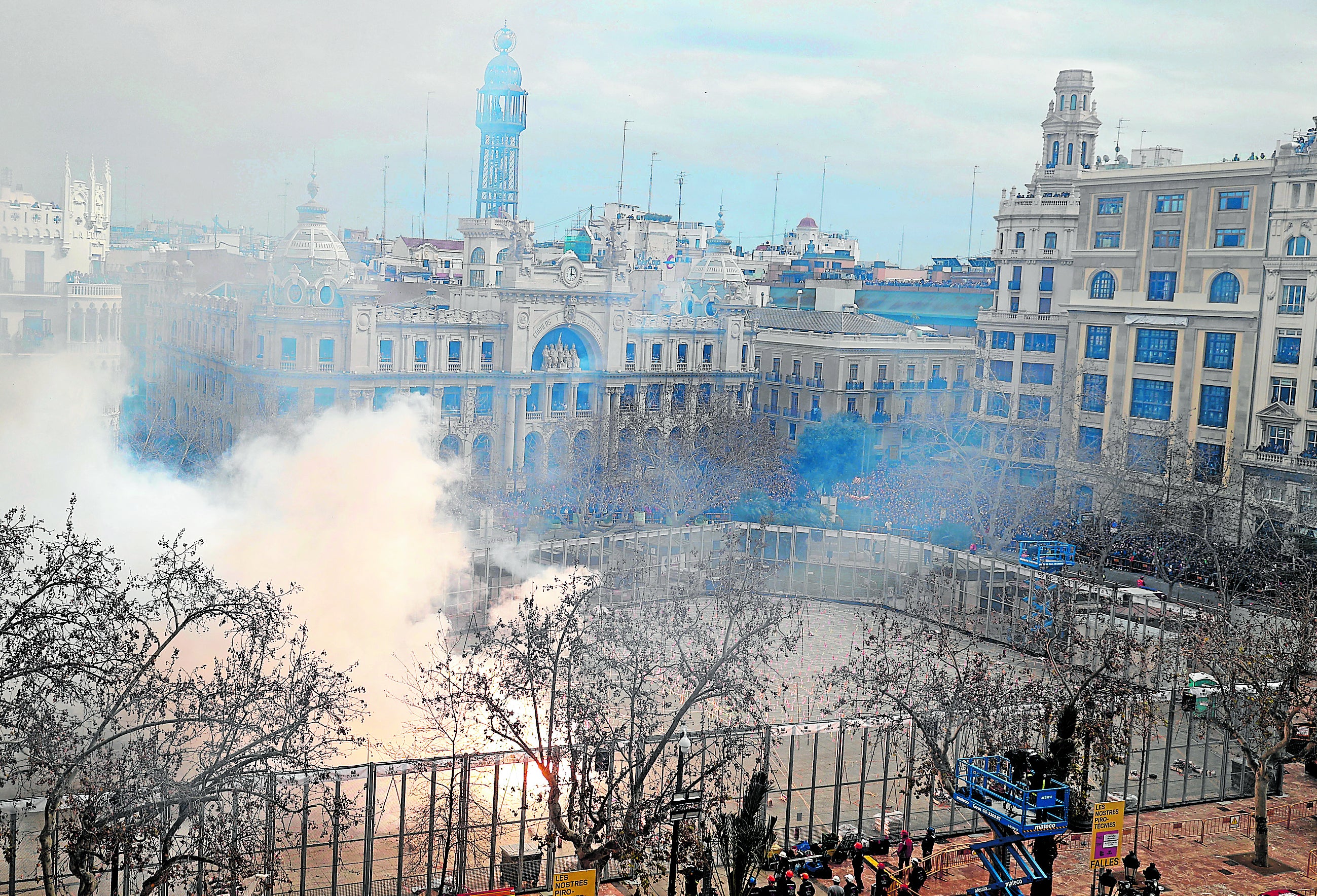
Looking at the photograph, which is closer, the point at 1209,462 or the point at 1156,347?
the point at 1209,462

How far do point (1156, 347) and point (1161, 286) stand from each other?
2690 mm

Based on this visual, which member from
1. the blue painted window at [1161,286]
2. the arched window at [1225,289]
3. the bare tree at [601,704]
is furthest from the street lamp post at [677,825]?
the blue painted window at [1161,286]

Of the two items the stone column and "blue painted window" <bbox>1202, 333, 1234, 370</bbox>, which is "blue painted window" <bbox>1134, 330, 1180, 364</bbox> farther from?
the stone column

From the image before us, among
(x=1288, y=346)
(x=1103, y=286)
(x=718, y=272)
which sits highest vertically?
(x=718, y=272)

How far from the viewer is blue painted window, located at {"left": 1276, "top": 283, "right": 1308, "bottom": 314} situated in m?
52.9

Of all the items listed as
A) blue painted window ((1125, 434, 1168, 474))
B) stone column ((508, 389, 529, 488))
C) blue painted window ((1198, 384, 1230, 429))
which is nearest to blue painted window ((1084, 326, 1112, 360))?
blue painted window ((1125, 434, 1168, 474))

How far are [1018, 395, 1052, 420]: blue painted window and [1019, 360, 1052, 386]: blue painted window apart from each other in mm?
877

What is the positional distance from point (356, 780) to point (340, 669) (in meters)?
3.88

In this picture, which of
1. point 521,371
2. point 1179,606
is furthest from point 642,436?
point 1179,606

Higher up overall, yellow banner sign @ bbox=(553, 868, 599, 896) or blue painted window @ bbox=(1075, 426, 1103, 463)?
blue painted window @ bbox=(1075, 426, 1103, 463)

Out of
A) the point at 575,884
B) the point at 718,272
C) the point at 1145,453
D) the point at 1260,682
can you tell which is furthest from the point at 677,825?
the point at 718,272

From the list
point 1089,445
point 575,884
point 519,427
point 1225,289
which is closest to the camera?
point 575,884

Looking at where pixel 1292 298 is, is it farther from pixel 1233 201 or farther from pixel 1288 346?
pixel 1233 201

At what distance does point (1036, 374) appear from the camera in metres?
66.6
